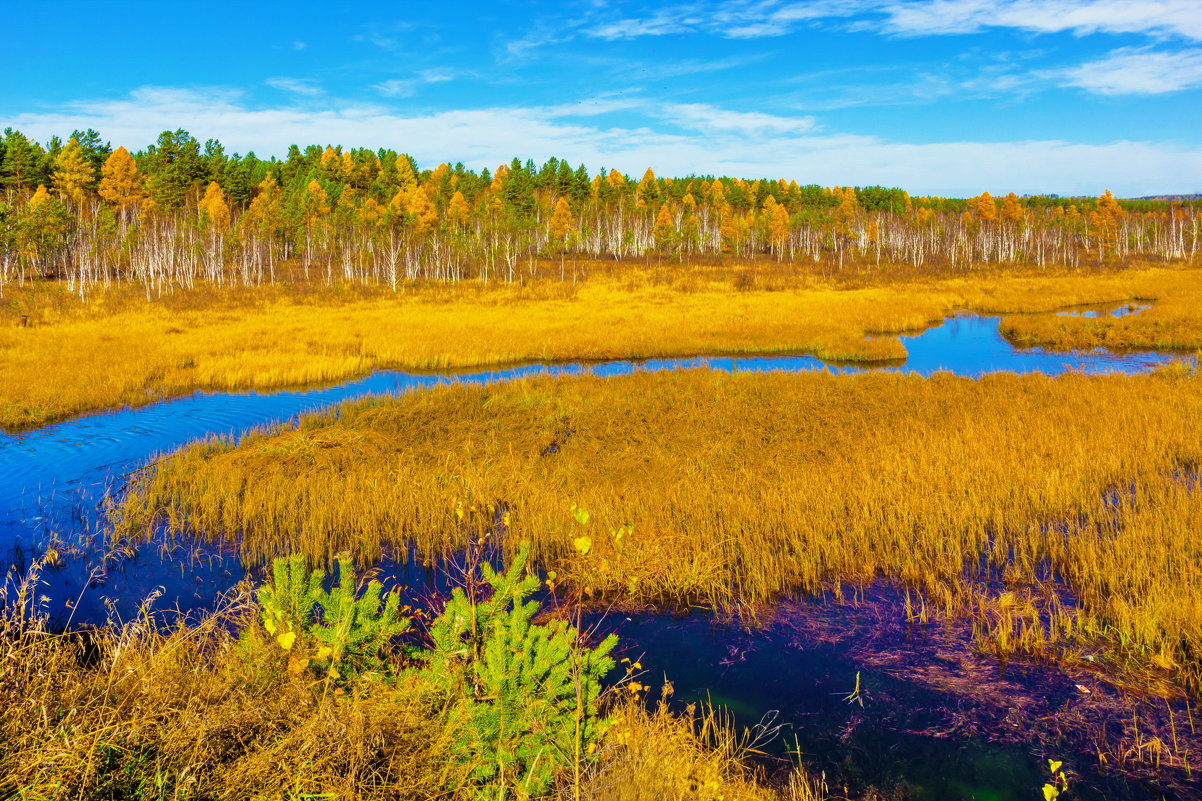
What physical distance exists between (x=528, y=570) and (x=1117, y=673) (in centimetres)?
620

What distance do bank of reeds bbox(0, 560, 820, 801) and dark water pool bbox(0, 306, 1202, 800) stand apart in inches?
44.2

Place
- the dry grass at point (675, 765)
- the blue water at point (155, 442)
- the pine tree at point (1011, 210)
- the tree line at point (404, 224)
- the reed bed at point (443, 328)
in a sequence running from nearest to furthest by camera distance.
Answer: the dry grass at point (675, 765), the blue water at point (155, 442), the reed bed at point (443, 328), the tree line at point (404, 224), the pine tree at point (1011, 210)

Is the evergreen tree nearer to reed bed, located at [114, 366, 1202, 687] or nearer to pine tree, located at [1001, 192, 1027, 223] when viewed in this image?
reed bed, located at [114, 366, 1202, 687]

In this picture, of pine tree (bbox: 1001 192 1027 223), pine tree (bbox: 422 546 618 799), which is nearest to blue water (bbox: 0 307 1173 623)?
pine tree (bbox: 422 546 618 799)

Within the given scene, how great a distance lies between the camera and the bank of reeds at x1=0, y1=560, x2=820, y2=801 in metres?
3.07

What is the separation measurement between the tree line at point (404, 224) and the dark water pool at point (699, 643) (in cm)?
4270

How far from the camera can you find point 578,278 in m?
60.6

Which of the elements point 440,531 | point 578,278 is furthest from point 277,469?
point 578,278

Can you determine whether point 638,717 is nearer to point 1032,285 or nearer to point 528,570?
point 528,570

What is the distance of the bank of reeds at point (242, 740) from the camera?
3.07 meters

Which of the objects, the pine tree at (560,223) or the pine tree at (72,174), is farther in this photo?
the pine tree at (560,223)

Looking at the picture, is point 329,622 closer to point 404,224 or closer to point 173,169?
point 404,224

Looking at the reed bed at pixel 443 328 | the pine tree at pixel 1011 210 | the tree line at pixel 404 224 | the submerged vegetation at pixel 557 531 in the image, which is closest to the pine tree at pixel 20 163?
the tree line at pixel 404 224

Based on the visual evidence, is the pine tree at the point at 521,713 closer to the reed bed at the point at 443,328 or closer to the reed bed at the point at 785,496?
the reed bed at the point at 785,496
